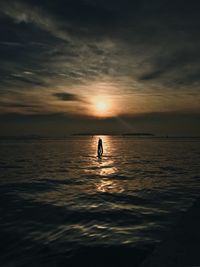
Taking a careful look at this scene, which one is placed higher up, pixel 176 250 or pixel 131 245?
pixel 176 250

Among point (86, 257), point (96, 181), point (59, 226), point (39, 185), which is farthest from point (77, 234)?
point (96, 181)

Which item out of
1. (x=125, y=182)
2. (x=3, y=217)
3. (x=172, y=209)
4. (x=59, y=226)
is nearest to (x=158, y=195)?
(x=172, y=209)

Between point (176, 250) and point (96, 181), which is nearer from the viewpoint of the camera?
point (176, 250)

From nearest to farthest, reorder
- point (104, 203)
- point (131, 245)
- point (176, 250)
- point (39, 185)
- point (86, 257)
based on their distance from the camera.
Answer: point (176, 250)
point (86, 257)
point (131, 245)
point (104, 203)
point (39, 185)

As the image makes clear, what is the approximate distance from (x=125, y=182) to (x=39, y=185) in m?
6.96

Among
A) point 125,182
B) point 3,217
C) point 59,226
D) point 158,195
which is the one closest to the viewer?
point 59,226

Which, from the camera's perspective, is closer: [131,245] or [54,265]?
[54,265]

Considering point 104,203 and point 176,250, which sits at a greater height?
point 176,250

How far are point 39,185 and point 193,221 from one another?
1307 cm

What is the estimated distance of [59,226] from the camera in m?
10.7

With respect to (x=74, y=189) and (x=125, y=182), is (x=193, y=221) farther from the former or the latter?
(x=125, y=182)

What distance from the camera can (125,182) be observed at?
2125 cm

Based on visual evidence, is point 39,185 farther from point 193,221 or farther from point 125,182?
point 193,221

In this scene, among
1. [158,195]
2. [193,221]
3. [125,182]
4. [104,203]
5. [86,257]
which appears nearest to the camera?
[86,257]
